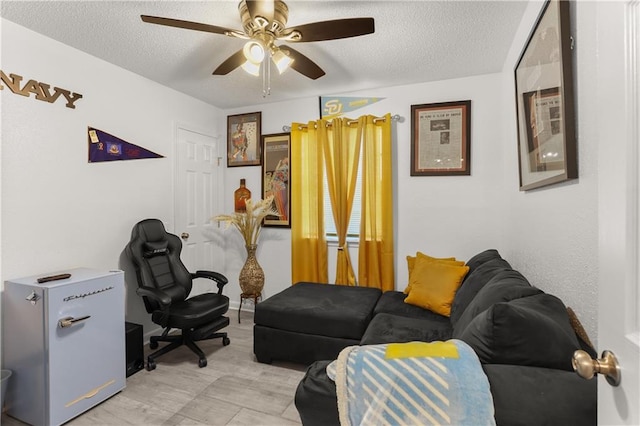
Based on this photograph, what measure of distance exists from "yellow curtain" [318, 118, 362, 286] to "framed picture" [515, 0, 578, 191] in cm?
167

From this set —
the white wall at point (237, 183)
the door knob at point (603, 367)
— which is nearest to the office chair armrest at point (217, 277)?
the white wall at point (237, 183)

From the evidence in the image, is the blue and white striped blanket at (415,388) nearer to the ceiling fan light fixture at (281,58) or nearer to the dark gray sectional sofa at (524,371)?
the dark gray sectional sofa at (524,371)

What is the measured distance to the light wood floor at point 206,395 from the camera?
1973mm

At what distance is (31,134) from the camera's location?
2.23 meters

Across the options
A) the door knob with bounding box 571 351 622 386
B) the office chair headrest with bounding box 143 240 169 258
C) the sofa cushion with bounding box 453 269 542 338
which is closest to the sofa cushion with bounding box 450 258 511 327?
the sofa cushion with bounding box 453 269 542 338

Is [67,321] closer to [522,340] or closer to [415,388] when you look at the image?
[415,388]

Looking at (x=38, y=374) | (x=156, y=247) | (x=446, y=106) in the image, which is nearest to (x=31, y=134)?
(x=156, y=247)

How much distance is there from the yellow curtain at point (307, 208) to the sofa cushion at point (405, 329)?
1.25 m

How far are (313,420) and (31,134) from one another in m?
2.68

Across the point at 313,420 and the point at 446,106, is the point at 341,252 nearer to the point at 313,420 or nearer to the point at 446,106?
the point at 446,106

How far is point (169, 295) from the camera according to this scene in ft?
9.15

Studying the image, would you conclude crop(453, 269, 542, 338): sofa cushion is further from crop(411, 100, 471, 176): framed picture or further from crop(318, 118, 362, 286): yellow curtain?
crop(318, 118, 362, 286): yellow curtain

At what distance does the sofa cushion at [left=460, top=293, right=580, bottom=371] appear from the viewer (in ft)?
3.27

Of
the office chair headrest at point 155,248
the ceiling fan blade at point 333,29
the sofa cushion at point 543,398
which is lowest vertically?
the sofa cushion at point 543,398
